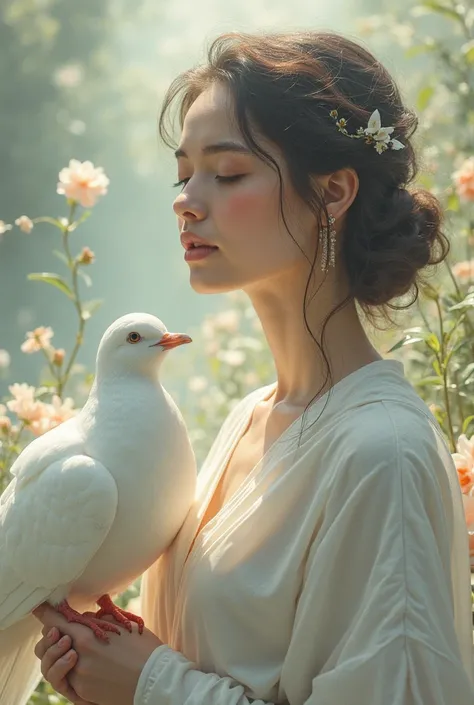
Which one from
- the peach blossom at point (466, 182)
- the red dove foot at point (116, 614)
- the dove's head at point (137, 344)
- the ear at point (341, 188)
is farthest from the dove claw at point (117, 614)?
the peach blossom at point (466, 182)

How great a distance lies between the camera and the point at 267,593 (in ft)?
2.73

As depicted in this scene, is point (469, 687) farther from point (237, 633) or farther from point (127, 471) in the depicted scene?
point (127, 471)

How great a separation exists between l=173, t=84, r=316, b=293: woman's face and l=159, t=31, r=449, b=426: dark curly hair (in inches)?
0.5

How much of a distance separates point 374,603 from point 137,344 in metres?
0.34

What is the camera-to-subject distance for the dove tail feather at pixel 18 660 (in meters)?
0.91

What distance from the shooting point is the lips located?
0.94 meters

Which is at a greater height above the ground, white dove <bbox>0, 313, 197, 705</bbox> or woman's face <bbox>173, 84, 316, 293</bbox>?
woman's face <bbox>173, 84, 316, 293</bbox>

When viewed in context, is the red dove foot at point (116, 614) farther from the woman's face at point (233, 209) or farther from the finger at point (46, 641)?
the woman's face at point (233, 209)

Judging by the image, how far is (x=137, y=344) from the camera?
0.92 m

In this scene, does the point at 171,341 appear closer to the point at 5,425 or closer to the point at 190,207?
the point at 190,207

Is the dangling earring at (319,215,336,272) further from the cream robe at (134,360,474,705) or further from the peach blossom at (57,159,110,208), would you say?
the peach blossom at (57,159,110,208)

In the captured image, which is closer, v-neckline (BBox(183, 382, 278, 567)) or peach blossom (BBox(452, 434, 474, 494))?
v-neckline (BBox(183, 382, 278, 567))

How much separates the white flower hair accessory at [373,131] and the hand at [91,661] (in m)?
0.55

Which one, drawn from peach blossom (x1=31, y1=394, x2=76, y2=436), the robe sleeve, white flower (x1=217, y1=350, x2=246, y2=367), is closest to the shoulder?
the robe sleeve
